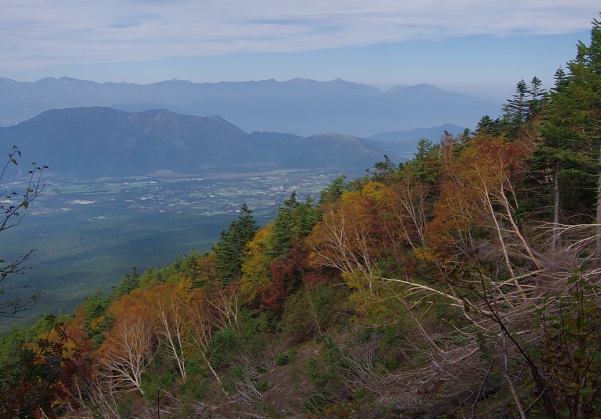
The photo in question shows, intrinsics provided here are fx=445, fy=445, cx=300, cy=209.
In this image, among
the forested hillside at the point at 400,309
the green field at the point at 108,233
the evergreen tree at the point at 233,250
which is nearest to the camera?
the forested hillside at the point at 400,309

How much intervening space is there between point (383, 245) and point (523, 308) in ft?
63.5

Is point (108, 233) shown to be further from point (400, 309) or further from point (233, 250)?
point (400, 309)

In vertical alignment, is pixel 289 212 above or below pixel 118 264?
above

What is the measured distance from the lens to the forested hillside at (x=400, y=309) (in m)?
4.23

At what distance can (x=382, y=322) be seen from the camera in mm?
15984

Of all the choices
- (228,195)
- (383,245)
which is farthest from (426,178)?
(228,195)

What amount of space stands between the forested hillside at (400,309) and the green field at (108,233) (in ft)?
105

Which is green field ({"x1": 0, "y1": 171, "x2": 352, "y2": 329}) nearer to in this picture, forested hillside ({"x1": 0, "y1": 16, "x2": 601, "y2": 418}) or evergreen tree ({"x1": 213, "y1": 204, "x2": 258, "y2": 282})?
evergreen tree ({"x1": 213, "y1": 204, "x2": 258, "y2": 282})

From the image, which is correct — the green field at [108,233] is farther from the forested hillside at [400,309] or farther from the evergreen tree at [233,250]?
the forested hillside at [400,309]

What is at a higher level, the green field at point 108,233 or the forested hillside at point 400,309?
the forested hillside at point 400,309

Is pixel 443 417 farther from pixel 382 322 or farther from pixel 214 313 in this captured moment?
pixel 214 313

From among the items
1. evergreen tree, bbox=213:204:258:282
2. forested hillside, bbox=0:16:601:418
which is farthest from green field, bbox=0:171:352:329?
forested hillside, bbox=0:16:601:418

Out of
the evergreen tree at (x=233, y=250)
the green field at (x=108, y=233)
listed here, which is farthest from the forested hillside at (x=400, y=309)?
the green field at (x=108, y=233)

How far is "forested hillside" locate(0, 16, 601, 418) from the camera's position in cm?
423
